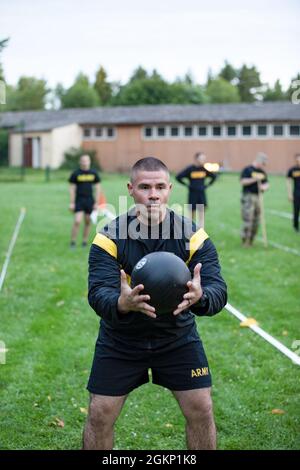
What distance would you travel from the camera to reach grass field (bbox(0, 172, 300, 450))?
5402mm

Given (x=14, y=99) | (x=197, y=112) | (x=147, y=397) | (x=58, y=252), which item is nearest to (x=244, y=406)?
(x=147, y=397)

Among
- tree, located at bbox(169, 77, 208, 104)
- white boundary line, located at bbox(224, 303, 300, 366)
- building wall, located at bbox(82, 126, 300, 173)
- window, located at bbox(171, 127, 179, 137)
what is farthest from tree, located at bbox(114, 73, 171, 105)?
white boundary line, located at bbox(224, 303, 300, 366)

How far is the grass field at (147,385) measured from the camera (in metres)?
5.40

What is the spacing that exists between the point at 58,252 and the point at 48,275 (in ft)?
8.77

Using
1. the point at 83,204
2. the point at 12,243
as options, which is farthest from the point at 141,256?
the point at 12,243

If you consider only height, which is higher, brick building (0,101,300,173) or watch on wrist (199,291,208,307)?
brick building (0,101,300,173)

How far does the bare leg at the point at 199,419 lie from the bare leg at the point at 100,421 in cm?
45

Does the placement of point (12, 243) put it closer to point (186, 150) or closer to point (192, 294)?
point (192, 294)

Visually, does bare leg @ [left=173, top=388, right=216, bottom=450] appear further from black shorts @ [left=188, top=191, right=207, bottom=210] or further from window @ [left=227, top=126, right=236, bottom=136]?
window @ [left=227, top=126, right=236, bottom=136]

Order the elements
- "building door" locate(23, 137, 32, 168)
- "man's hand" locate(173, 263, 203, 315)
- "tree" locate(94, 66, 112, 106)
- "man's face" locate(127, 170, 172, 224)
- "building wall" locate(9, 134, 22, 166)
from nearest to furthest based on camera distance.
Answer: "man's hand" locate(173, 263, 203, 315) < "man's face" locate(127, 170, 172, 224) < "building door" locate(23, 137, 32, 168) < "building wall" locate(9, 134, 22, 166) < "tree" locate(94, 66, 112, 106)

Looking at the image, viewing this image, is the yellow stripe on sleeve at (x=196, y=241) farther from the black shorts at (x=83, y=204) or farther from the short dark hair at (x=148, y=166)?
the black shorts at (x=83, y=204)

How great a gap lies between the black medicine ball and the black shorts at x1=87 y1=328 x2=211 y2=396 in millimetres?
442

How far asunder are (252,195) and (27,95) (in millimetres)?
88550
